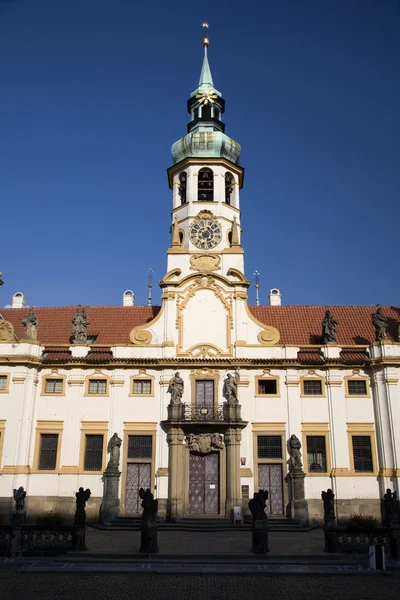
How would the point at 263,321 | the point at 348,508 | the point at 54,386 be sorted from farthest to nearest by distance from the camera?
1. the point at 263,321
2. the point at 54,386
3. the point at 348,508

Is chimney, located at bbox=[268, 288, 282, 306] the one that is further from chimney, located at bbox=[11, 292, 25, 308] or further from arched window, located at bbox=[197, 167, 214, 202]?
chimney, located at bbox=[11, 292, 25, 308]

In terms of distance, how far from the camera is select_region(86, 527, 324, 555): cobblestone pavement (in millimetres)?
20188

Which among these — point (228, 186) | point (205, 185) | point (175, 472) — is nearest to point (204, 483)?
point (175, 472)

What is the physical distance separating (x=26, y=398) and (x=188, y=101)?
23.0 meters

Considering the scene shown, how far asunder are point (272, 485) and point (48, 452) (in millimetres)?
11899

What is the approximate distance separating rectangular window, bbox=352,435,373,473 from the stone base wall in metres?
1.55

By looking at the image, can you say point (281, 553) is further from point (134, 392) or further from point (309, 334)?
point (309, 334)

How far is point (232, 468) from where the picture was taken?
92.9ft

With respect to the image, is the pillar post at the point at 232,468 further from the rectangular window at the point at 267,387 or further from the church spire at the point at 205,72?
the church spire at the point at 205,72

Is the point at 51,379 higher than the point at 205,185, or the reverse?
the point at 205,185

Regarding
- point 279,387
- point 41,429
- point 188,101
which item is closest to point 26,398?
point 41,429

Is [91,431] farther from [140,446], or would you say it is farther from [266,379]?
[266,379]

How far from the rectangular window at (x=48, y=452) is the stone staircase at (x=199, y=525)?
4.14 metres

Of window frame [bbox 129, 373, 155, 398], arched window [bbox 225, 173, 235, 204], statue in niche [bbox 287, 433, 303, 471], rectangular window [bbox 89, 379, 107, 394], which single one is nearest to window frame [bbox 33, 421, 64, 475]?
rectangular window [bbox 89, 379, 107, 394]
